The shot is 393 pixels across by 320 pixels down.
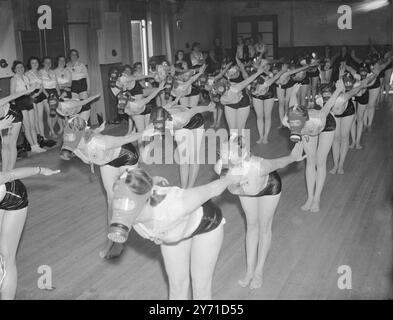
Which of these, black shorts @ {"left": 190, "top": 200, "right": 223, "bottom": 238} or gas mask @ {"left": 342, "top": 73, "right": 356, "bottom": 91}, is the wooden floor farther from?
gas mask @ {"left": 342, "top": 73, "right": 356, "bottom": 91}

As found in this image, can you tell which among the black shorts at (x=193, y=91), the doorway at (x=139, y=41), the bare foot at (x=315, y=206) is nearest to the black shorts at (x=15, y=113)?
A: the black shorts at (x=193, y=91)

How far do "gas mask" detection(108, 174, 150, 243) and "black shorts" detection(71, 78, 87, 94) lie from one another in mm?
7591

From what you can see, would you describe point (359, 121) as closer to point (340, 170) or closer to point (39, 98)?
point (340, 170)

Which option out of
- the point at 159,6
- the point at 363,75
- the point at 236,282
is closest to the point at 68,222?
the point at 236,282

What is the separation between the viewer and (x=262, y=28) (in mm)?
15719

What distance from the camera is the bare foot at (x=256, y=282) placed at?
3.66 m

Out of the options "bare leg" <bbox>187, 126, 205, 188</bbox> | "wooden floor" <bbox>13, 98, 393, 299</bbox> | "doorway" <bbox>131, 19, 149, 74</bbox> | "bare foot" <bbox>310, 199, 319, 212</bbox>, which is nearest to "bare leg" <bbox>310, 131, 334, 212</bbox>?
"bare foot" <bbox>310, 199, 319, 212</bbox>

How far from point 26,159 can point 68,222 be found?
2859 mm

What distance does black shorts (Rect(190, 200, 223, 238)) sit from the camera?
2.71 meters

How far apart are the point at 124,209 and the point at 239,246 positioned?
2.40m

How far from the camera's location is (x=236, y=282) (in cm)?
377

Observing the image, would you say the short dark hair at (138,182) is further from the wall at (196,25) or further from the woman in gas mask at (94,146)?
the wall at (196,25)

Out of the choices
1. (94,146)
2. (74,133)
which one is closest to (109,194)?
(94,146)
